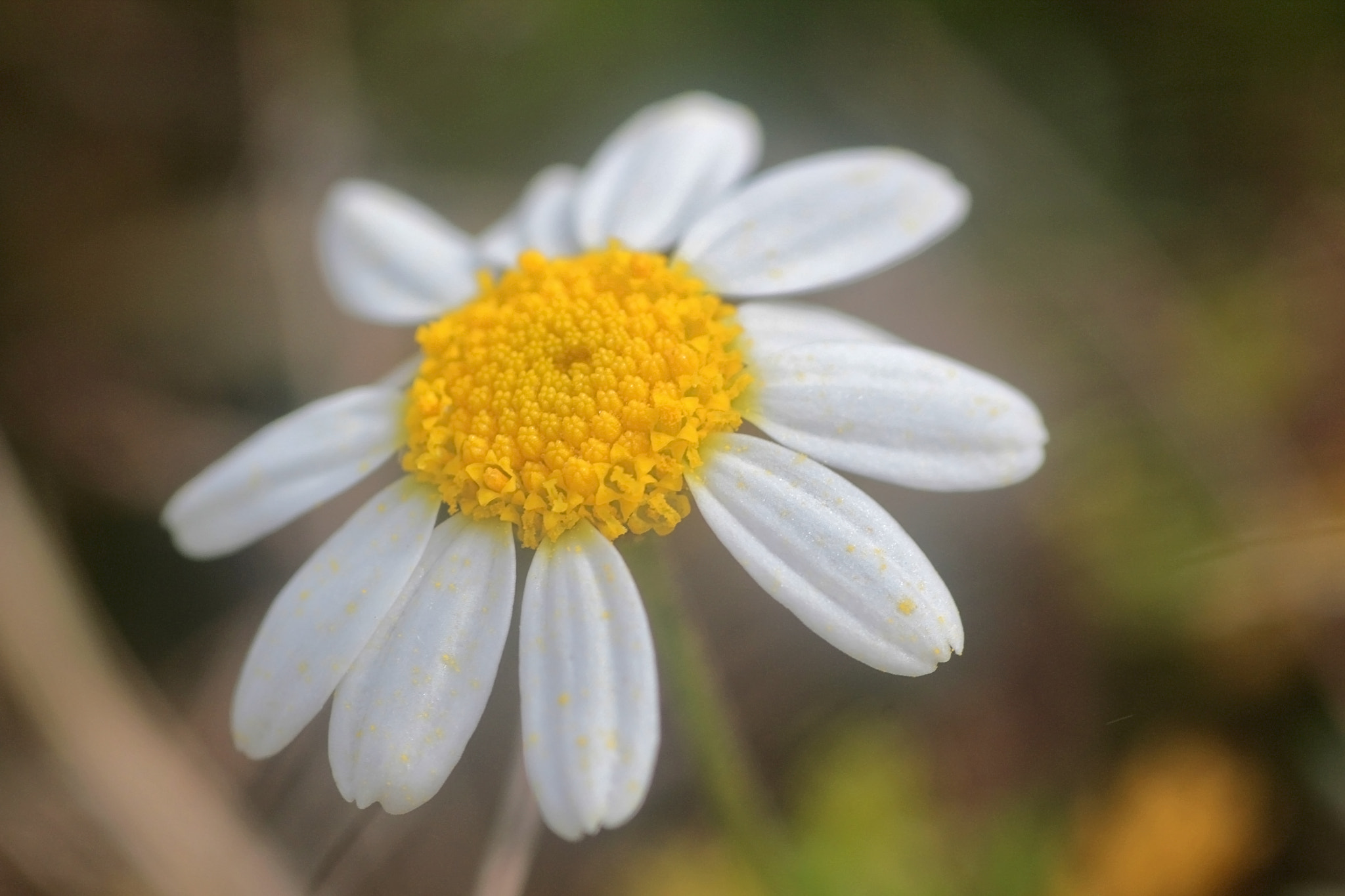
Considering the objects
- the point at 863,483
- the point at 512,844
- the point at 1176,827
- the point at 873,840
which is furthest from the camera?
the point at 863,483

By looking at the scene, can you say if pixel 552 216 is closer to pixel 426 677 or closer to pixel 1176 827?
pixel 426 677

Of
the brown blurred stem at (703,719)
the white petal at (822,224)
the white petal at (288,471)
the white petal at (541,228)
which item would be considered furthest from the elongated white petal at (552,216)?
the brown blurred stem at (703,719)

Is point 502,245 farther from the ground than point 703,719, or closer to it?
farther from the ground

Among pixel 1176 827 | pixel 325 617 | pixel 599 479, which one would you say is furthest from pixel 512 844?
pixel 1176 827

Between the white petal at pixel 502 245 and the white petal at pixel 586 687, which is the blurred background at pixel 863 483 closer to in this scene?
the white petal at pixel 502 245

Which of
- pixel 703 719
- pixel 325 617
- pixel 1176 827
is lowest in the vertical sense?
pixel 1176 827

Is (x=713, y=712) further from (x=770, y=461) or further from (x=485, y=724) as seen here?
(x=485, y=724)

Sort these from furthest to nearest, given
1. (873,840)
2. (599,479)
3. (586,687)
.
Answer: (873,840) < (599,479) < (586,687)

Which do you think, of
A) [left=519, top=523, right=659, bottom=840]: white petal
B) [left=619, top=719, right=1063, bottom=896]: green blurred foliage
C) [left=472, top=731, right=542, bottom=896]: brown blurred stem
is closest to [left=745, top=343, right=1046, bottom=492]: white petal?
[left=519, top=523, right=659, bottom=840]: white petal
